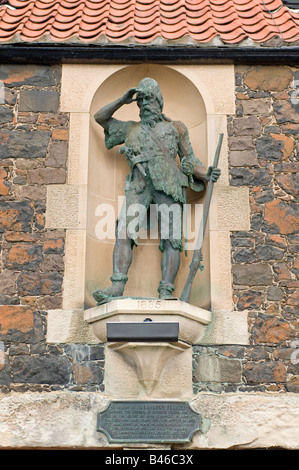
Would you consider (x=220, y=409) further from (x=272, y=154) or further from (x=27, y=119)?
(x=27, y=119)

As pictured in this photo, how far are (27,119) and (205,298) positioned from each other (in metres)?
2.17

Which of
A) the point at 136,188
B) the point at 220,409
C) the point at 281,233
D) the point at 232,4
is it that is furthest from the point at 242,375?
the point at 232,4

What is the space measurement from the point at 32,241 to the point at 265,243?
1.91 meters

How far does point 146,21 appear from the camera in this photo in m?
8.30

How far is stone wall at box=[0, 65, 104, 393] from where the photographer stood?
7.04 meters

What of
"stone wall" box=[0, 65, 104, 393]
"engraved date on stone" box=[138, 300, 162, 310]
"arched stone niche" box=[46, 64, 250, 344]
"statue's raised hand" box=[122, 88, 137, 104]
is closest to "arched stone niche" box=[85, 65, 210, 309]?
"arched stone niche" box=[46, 64, 250, 344]

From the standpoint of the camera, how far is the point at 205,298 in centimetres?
742

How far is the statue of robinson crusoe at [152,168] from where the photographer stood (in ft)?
24.1

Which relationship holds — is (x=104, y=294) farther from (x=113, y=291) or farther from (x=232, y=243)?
(x=232, y=243)

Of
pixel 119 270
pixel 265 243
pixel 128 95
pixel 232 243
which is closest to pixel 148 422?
pixel 119 270

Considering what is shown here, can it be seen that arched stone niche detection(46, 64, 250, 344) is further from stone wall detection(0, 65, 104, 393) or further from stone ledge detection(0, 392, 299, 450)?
stone ledge detection(0, 392, 299, 450)

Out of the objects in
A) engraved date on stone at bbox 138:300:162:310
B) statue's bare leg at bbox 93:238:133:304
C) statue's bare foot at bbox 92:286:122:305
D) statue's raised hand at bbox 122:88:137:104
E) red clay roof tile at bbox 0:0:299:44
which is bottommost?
engraved date on stone at bbox 138:300:162:310

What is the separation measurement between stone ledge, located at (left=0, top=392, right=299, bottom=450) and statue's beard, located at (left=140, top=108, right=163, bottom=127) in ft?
7.66
